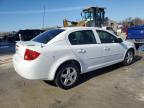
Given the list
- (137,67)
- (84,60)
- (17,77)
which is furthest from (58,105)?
(137,67)

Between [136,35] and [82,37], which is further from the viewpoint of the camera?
[136,35]

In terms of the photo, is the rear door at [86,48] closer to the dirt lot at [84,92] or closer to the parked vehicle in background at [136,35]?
the dirt lot at [84,92]

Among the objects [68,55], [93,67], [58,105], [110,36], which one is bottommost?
[58,105]

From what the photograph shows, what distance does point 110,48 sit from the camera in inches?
267

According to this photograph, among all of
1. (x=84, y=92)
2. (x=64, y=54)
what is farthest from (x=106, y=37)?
(x=84, y=92)

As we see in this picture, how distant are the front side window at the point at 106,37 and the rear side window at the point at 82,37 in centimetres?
39

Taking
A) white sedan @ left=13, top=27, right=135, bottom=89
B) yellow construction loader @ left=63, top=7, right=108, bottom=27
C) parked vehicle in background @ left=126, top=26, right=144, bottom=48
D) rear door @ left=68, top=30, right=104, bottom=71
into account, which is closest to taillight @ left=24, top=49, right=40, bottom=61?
white sedan @ left=13, top=27, right=135, bottom=89

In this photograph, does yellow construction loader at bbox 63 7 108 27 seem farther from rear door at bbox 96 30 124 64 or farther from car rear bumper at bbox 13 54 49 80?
car rear bumper at bbox 13 54 49 80

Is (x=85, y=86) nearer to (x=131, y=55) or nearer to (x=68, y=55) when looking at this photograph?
(x=68, y=55)

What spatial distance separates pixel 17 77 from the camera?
6988 millimetres

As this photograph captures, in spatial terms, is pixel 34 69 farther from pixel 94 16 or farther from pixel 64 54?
pixel 94 16

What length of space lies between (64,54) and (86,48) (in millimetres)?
800

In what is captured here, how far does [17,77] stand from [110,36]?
354cm

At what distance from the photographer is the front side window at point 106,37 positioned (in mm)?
6589
